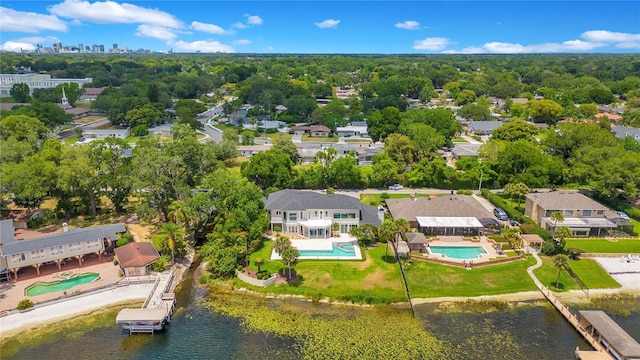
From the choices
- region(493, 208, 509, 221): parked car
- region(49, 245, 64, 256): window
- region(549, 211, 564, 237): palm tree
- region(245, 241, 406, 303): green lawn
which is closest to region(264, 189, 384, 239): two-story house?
region(245, 241, 406, 303): green lawn

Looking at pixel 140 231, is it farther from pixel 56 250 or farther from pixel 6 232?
pixel 6 232

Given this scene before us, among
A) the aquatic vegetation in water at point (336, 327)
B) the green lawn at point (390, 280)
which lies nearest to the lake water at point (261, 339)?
the aquatic vegetation in water at point (336, 327)

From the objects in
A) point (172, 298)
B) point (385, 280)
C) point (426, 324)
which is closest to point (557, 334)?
point (426, 324)

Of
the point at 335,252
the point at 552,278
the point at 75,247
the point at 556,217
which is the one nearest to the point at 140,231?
the point at 75,247

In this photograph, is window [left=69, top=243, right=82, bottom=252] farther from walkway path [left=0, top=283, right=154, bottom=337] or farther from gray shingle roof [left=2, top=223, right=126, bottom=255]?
walkway path [left=0, top=283, right=154, bottom=337]

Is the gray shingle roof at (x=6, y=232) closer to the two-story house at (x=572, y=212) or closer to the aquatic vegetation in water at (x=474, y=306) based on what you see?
the aquatic vegetation in water at (x=474, y=306)

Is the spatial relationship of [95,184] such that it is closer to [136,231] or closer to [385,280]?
[136,231]
